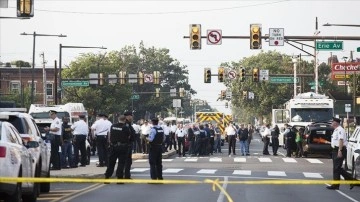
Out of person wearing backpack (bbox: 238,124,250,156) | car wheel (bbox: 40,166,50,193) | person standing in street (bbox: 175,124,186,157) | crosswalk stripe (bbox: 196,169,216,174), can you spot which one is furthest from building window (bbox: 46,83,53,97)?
car wheel (bbox: 40,166,50,193)

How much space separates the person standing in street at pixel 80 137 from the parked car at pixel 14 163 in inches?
495

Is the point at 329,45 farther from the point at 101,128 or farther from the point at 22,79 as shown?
the point at 22,79

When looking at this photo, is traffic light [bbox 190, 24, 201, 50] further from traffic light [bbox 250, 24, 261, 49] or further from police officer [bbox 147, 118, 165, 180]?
police officer [bbox 147, 118, 165, 180]

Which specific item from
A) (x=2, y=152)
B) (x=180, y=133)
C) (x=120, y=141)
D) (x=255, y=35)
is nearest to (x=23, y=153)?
(x=2, y=152)

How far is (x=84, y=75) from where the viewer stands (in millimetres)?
85750

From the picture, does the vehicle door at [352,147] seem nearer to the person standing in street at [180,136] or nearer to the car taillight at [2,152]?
the car taillight at [2,152]

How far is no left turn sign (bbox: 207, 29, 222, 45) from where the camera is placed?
3934 cm

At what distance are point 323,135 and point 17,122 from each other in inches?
974

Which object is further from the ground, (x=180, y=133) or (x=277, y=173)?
(x=180, y=133)

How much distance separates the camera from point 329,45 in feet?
135

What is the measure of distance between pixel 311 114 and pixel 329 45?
9.25 m

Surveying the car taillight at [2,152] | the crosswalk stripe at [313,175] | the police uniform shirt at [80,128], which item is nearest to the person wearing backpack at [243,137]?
the crosswalk stripe at [313,175]

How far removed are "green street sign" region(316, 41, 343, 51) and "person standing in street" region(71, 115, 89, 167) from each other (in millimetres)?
14795

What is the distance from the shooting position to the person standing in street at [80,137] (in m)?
29.8
